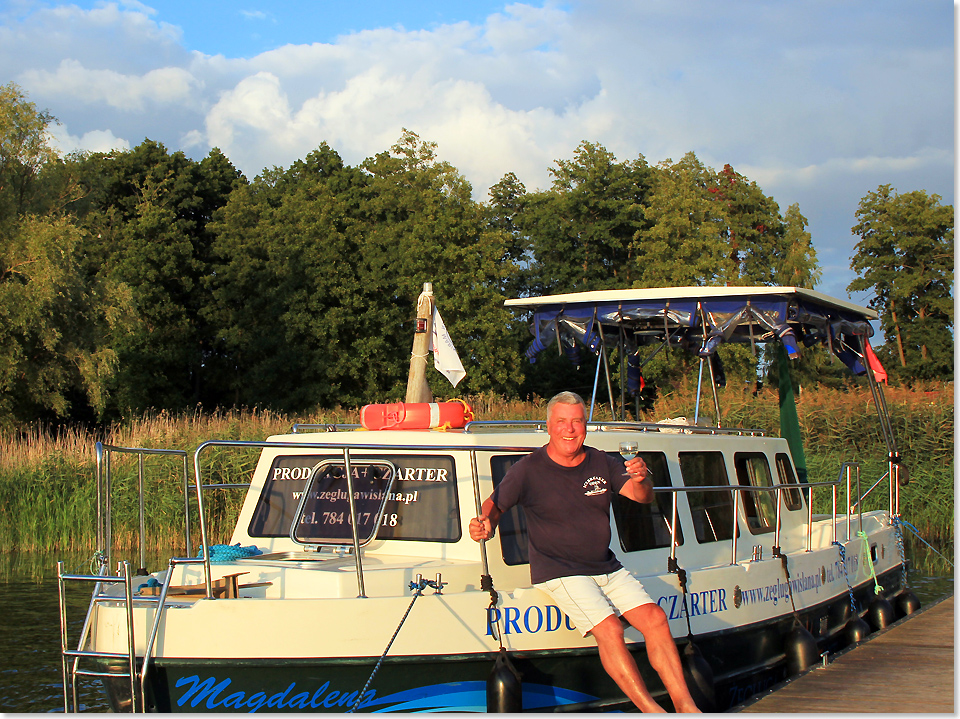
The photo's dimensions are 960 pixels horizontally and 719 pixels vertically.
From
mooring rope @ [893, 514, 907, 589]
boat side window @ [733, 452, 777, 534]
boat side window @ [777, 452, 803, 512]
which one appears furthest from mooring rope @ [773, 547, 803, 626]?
mooring rope @ [893, 514, 907, 589]

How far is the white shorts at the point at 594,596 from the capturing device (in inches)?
211

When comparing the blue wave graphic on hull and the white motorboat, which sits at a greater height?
the white motorboat

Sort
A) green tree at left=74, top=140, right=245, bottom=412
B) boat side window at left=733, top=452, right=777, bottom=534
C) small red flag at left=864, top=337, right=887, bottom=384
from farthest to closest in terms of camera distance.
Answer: green tree at left=74, top=140, right=245, bottom=412, small red flag at left=864, top=337, right=887, bottom=384, boat side window at left=733, top=452, right=777, bottom=534

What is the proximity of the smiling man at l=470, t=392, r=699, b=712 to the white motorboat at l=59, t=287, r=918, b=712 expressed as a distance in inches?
21.7

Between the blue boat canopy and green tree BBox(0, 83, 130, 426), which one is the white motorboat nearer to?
the blue boat canopy

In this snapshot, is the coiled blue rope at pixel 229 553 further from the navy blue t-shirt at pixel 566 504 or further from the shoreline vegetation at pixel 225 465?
the shoreline vegetation at pixel 225 465

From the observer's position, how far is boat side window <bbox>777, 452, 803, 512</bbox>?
9.59 m

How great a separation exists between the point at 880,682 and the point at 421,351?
444cm

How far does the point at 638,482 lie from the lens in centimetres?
520

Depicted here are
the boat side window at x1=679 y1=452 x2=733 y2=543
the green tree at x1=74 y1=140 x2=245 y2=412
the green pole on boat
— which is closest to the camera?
Result: the boat side window at x1=679 y1=452 x2=733 y2=543

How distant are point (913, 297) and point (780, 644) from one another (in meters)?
35.8

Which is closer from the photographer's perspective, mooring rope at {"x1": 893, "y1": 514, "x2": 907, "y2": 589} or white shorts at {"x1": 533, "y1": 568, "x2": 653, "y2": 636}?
white shorts at {"x1": 533, "y1": 568, "x2": 653, "y2": 636}

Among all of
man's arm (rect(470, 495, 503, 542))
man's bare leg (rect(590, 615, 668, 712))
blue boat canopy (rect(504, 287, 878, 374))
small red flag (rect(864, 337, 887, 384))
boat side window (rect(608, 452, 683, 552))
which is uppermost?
blue boat canopy (rect(504, 287, 878, 374))

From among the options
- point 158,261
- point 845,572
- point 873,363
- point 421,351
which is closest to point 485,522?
point 421,351
